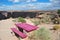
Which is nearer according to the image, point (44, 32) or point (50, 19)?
point (44, 32)

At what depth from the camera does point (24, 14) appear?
45.7 meters

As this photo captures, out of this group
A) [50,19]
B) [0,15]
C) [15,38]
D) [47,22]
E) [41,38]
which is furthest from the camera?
[0,15]

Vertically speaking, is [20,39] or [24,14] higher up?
[20,39]

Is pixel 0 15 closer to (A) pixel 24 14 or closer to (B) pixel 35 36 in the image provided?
(A) pixel 24 14

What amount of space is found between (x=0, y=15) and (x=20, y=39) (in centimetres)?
3006

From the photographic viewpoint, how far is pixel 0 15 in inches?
1773

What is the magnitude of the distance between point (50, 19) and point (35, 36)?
1912cm

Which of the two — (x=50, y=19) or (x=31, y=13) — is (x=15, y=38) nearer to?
(x=50, y=19)

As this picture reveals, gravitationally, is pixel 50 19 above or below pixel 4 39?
below

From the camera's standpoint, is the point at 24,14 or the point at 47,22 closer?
the point at 47,22

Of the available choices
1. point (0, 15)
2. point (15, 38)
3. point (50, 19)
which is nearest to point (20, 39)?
point (15, 38)

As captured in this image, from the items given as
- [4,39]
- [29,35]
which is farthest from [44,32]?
[4,39]

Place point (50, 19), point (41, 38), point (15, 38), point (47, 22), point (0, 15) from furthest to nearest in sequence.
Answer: point (0, 15) → point (50, 19) → point (47, 22) → point (15, 38) → point (41, 38)

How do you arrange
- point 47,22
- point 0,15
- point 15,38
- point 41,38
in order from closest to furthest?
point 41,38 < point 15,38 < point 47,22 < point 0,15
